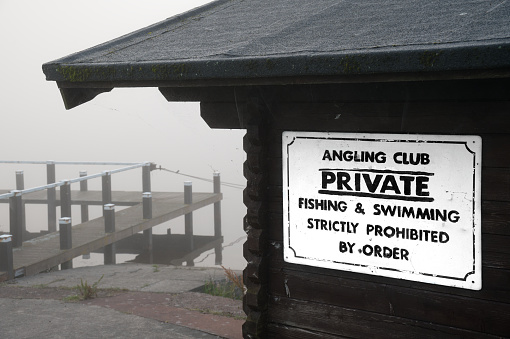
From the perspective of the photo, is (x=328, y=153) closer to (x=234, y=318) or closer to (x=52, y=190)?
(x=234, y=318)

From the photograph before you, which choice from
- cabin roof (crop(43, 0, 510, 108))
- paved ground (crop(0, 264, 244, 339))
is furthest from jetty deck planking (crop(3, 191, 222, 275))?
cabin roof (crop(43, 0, 510, 108))

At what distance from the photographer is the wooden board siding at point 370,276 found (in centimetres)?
448

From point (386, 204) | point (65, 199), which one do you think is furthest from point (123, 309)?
point (65, 199)

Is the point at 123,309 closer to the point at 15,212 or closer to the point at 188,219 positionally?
the point at 15,212

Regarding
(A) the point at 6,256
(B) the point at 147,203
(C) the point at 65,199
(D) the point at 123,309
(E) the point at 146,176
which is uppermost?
(E) the point at 146,176

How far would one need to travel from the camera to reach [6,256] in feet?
39.5

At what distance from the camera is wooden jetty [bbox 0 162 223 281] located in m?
13.9

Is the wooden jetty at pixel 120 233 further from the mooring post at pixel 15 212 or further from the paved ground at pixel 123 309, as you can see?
the paved ground at pixel 123 309

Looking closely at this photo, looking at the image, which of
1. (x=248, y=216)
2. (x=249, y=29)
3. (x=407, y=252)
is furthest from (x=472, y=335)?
(x=249, y=29)

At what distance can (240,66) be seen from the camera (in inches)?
178

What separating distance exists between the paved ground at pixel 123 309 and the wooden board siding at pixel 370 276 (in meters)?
2.06

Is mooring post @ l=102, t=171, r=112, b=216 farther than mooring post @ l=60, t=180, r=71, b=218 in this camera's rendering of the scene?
Yes

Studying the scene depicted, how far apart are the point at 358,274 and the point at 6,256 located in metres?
8.78

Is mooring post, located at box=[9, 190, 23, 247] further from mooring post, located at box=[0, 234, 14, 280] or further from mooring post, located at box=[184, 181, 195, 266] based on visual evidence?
mooring post, located at box=[184, 181, 195, 266]
